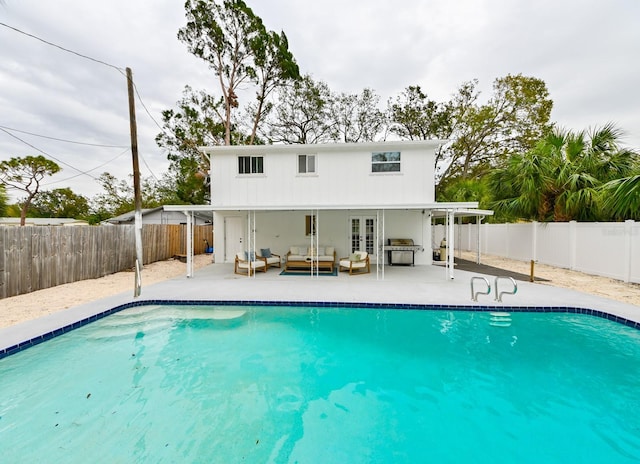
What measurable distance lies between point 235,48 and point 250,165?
10.3 meters

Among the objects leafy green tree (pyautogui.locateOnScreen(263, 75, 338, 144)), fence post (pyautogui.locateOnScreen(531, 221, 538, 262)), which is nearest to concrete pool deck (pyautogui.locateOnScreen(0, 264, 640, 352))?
fence post (pyautogui.locateOnScreen(531, 221, 538, 262))

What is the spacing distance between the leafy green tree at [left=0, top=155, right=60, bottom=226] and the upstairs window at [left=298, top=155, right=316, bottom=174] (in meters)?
32.6

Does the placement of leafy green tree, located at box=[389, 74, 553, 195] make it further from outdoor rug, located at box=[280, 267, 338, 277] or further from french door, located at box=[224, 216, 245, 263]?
outdoor rug, located at box=[280, 267, 338, 277]

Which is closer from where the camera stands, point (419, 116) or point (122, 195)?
point (419, 116)

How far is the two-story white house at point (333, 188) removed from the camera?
11789 millimetres

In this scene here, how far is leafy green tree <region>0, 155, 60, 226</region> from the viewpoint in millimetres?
29344

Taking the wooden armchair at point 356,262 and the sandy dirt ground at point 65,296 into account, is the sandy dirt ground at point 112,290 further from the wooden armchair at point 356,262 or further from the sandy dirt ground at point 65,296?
the wooden armchair at point 356,262

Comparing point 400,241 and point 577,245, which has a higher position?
point 400,241

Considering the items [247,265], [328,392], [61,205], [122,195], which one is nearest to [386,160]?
[247,265]

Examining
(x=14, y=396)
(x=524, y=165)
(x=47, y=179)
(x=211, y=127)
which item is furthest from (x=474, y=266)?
(x=47, y=179)

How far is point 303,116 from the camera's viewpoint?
21422 mm

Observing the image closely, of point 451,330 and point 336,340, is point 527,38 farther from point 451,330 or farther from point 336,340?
point 336,340

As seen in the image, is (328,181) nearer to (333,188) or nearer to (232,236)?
(333,188)

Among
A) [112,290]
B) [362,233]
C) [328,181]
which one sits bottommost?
[112,290]
